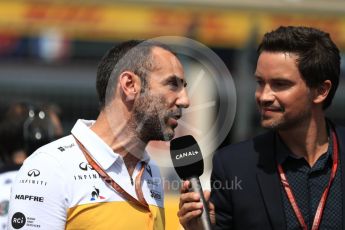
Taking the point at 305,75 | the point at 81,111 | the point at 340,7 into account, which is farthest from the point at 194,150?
the point at 340,7

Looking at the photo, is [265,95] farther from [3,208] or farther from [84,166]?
[3,208]

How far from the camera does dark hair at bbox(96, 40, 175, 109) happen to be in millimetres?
3336

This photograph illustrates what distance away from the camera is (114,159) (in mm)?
3184

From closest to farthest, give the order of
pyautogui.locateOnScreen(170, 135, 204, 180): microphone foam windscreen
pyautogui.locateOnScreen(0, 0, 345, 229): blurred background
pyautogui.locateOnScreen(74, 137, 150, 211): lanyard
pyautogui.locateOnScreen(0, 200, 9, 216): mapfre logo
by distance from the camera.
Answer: pyautogui.locateOnScreen(170, 135, 204, 180): microphone foam windscreen
pyautogui.locateOnScreen(74, 137, 150, 211): lanyard
pyautogui.locateOnScreen(0, 200, 9, 216): mapfre logo
pyautogui.locateOnScreen(0, 0, 345, 229): blurred background

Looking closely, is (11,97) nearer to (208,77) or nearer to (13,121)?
(13,121)

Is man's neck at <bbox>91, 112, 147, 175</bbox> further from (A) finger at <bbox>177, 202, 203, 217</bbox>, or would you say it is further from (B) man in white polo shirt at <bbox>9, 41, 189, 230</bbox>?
(A) finger at <bbox>177, 202, 203, 217</bbox>

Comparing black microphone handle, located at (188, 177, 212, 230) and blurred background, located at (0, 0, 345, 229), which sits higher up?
blurred background, located at (0, 0, 345, 229)

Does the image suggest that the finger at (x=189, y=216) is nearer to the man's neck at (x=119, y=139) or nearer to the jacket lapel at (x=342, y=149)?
the man's neck at (x=119, y=139)

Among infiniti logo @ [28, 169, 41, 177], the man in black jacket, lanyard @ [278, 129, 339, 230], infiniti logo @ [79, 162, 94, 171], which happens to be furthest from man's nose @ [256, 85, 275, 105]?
infiniti logo @ [28, 169, 41, 177]

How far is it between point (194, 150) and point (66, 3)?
1023 cm

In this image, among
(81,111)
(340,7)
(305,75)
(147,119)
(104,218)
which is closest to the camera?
(104,218)

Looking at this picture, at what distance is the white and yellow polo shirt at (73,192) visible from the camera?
115 inches

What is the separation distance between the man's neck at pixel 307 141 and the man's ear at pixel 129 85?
73 centimetres

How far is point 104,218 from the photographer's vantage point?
3.03 metres
